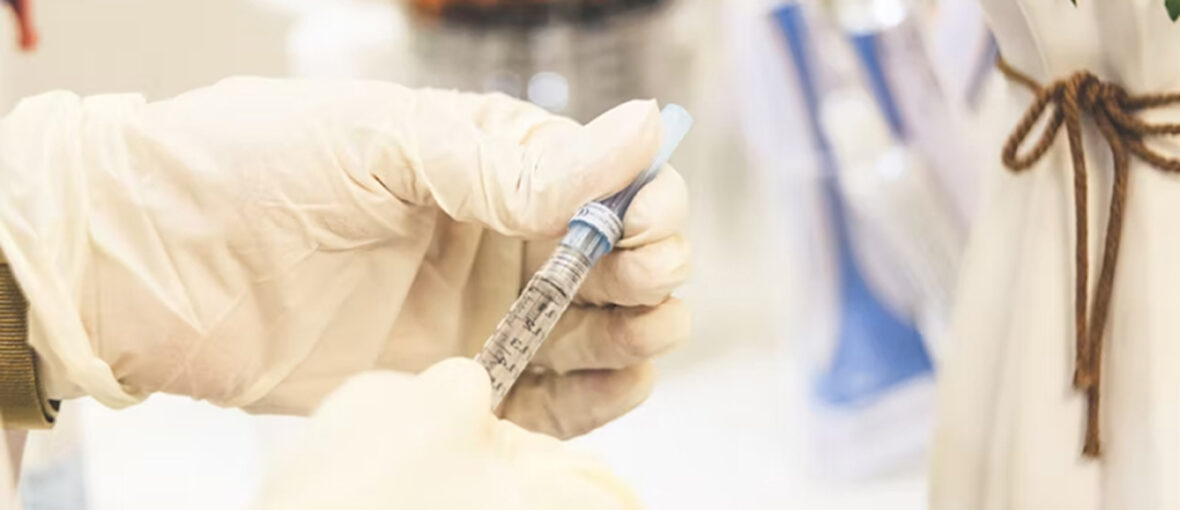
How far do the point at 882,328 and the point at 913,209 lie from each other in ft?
0.54

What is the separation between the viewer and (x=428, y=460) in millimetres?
417

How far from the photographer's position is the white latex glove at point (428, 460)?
1.31 feet

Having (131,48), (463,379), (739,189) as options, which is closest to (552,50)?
(739,189)

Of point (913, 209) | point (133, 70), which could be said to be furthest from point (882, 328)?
point (133, 70)

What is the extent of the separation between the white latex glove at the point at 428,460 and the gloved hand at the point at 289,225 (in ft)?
0.48

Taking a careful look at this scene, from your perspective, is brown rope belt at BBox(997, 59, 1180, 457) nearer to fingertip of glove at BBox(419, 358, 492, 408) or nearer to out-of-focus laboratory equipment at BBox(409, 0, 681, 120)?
fingertip of glove at BBox(419, 358, 492, 408)

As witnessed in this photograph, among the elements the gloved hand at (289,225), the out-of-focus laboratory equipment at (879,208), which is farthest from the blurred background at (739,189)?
the gloved hand at (289,225)

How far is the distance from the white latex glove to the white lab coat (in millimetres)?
277

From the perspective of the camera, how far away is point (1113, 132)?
565mm

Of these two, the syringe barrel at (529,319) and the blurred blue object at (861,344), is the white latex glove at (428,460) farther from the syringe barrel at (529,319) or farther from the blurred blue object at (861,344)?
the blurred blue object at (861,344)

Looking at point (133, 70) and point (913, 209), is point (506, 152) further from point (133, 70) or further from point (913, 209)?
point (913, 209)

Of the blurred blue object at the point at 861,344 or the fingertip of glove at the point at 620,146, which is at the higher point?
the fingertip of glove at the point at 620,146

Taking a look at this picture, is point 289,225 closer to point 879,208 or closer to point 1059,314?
point 1059,314

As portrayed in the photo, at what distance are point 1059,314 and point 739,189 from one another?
80 cm
